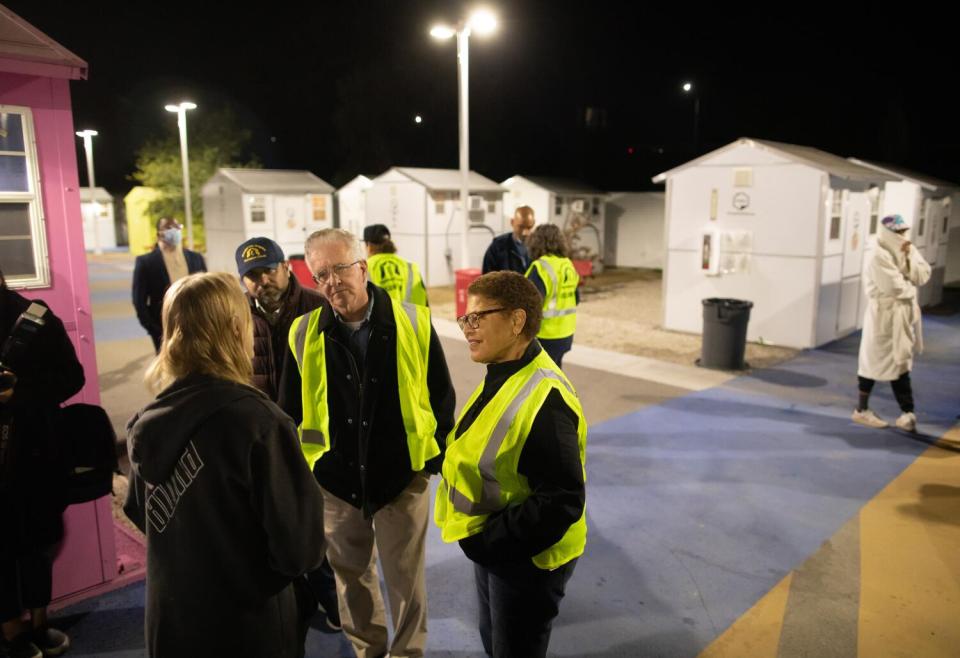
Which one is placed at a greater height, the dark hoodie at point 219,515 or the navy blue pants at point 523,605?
the dark hoodie at point 219,515

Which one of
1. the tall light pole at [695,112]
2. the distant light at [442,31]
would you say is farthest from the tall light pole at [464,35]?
the tall light pole at [695,112]

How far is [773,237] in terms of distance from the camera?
35.2 feet

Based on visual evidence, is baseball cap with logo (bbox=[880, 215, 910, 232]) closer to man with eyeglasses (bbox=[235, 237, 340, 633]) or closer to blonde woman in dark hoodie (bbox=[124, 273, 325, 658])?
man with eyeglasses (bbox=[235, 237, 340, 633])

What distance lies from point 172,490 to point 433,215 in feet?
51.0

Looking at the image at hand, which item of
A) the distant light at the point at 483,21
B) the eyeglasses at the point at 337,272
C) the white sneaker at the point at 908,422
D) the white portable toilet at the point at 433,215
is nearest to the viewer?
the eyeglasses at the point at 337,272

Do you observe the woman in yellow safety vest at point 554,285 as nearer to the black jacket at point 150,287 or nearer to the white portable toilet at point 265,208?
the black jacket at point 150,287

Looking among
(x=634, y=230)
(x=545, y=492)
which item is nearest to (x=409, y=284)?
(x=545, y=492)

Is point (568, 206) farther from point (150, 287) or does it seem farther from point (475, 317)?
point (475, 317)

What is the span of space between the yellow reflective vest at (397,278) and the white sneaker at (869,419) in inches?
184

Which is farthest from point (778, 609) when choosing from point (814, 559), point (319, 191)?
point (319, 191)

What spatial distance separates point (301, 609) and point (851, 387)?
26.5ft

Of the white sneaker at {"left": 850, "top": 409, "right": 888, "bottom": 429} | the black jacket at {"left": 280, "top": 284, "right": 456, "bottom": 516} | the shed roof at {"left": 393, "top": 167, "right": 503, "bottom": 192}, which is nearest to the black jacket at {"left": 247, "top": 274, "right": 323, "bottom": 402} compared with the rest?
the black jacket at {"left": 280, "top": 284, "right": 456, "bottom": 516}

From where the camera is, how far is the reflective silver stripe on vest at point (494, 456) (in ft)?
7.48

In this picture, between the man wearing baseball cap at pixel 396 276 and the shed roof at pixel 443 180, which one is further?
the shed roof at pixel 443 180
